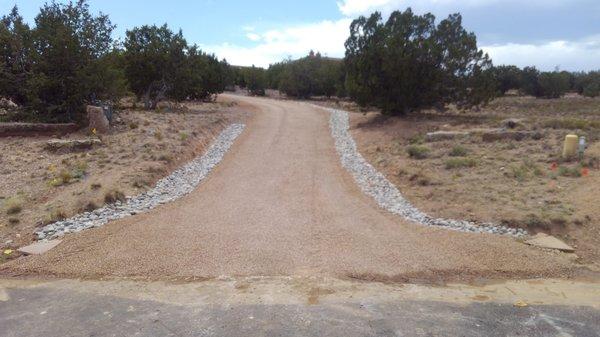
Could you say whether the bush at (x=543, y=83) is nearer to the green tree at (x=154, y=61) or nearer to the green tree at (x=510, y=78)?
the green tree at (x=510, y=78)

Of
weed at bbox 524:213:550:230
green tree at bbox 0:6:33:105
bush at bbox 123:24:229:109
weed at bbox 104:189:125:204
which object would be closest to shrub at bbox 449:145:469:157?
weed at bbox 524:213:550:230

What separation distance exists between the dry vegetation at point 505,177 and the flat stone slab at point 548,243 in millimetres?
220

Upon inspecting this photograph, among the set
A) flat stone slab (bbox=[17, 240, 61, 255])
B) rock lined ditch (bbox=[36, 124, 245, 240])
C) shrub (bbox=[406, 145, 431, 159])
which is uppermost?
shrub (bbox=[406, 145, 431, 159])

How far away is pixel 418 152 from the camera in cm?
1491

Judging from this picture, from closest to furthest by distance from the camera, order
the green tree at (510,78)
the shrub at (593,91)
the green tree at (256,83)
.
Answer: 1. the shrub at (593,91)
2. the green tree at (510,78)
3. the green tree at (256,83)

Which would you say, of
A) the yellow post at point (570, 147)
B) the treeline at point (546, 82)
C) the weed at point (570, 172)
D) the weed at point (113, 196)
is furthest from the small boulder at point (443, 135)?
the treeline at point (546, 82)

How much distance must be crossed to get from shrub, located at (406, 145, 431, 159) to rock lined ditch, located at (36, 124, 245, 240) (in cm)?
574

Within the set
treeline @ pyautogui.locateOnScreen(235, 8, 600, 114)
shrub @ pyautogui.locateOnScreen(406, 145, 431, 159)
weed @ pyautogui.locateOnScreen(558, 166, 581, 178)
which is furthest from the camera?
treeline @ pyautogui.locateOnScreen(235, 8, 600, 114)

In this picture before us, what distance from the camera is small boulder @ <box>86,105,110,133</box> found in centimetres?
1741

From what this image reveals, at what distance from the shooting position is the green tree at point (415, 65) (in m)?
21.6

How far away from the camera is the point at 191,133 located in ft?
58.9

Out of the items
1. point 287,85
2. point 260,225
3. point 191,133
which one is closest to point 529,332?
point 260,225

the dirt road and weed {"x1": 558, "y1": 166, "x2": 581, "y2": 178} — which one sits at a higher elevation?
weed {"x1": 558, "y1": 166, "x2": 581, "y2": 178}

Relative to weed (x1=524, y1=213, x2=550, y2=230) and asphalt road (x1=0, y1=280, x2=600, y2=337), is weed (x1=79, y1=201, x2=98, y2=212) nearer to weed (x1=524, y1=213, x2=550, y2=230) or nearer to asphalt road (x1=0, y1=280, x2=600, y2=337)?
asphalt road (x1=0, y1=280, x2=600, y2=337)
